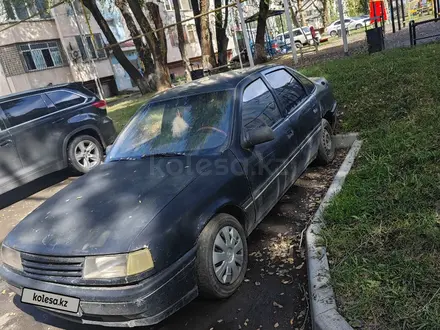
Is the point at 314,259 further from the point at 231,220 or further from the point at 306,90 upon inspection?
the point at 306,90

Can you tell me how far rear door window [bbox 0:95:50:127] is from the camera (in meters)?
6.14

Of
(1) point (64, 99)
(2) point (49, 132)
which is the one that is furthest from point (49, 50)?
(2) point (49, 132)

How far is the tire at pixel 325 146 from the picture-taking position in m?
5.00

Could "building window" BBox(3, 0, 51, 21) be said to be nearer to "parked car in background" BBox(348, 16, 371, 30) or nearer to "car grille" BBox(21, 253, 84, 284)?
"car grille" BBox(21, 253, 84, 284)

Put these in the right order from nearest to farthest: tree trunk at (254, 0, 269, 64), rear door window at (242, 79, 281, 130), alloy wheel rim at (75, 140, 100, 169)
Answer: rear door window at (242, 79, 281, 130)
alloy wheel rim at (75, 140, 100, 169)
tree trunk at (254, 0, 269, 64)

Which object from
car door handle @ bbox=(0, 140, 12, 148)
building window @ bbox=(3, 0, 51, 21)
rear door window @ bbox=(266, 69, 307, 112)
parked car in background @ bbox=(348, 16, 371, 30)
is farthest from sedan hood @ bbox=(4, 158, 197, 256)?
parked car in background @ bbox=(348, 16, 371, 30)

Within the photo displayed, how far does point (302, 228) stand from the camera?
3.89 meters

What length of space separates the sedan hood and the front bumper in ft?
0.82

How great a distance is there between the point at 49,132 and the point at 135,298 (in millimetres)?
4920

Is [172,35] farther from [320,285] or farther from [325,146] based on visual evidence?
[320,285]

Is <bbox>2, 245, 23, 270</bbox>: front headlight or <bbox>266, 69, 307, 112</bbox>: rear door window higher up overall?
<bbox>266, 69, 307, 112</bbox>: rear door window

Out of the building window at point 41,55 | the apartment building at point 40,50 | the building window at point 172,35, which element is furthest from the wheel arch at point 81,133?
the building window at point 172,35

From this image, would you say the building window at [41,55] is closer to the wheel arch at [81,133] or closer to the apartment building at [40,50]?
the apartment building at [40,50]

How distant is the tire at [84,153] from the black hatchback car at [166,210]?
3.06 meters
